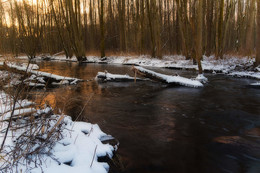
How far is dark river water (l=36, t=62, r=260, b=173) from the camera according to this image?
10.4 feet

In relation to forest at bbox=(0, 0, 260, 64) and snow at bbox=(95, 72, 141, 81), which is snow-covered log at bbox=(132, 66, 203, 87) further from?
forest at bbox=(0, 0, 260, 64)


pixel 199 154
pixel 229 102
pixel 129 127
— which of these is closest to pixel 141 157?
pixel 199 154

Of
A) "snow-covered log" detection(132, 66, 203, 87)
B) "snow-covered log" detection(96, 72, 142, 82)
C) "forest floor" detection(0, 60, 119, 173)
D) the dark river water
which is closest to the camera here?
"forest floor" detection(0, 60, 119, 173)

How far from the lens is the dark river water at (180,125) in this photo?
317 centimetres

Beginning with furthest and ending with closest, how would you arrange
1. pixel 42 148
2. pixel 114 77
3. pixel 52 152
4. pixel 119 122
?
1. pixel 114 77
2. pixel 119 122
3. pixel 52 152
4. pixel 42 148

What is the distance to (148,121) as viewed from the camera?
4.98 m

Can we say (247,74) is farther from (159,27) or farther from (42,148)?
(42,148)

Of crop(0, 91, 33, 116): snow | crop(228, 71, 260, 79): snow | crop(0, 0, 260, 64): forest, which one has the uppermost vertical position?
crop(0, 0, 260, 64): forest

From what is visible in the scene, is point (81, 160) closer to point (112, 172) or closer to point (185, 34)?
point (112, 172)

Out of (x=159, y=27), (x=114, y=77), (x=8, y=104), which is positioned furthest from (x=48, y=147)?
(x=159, y=27)

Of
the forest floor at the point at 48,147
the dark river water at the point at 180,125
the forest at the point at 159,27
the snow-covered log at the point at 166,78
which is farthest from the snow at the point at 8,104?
the snow-covered log at the point at 166,78

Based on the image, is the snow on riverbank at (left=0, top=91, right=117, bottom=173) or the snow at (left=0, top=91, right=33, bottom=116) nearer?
the snow on riverbank at (left=0, top=91, right=117, bottom=173)

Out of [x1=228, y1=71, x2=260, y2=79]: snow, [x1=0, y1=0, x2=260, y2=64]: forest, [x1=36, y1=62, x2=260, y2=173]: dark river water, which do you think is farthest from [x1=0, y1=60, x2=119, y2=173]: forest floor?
[x1=228, y1=71, x2=260, y2=79]: snow

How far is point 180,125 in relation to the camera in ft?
15.5
